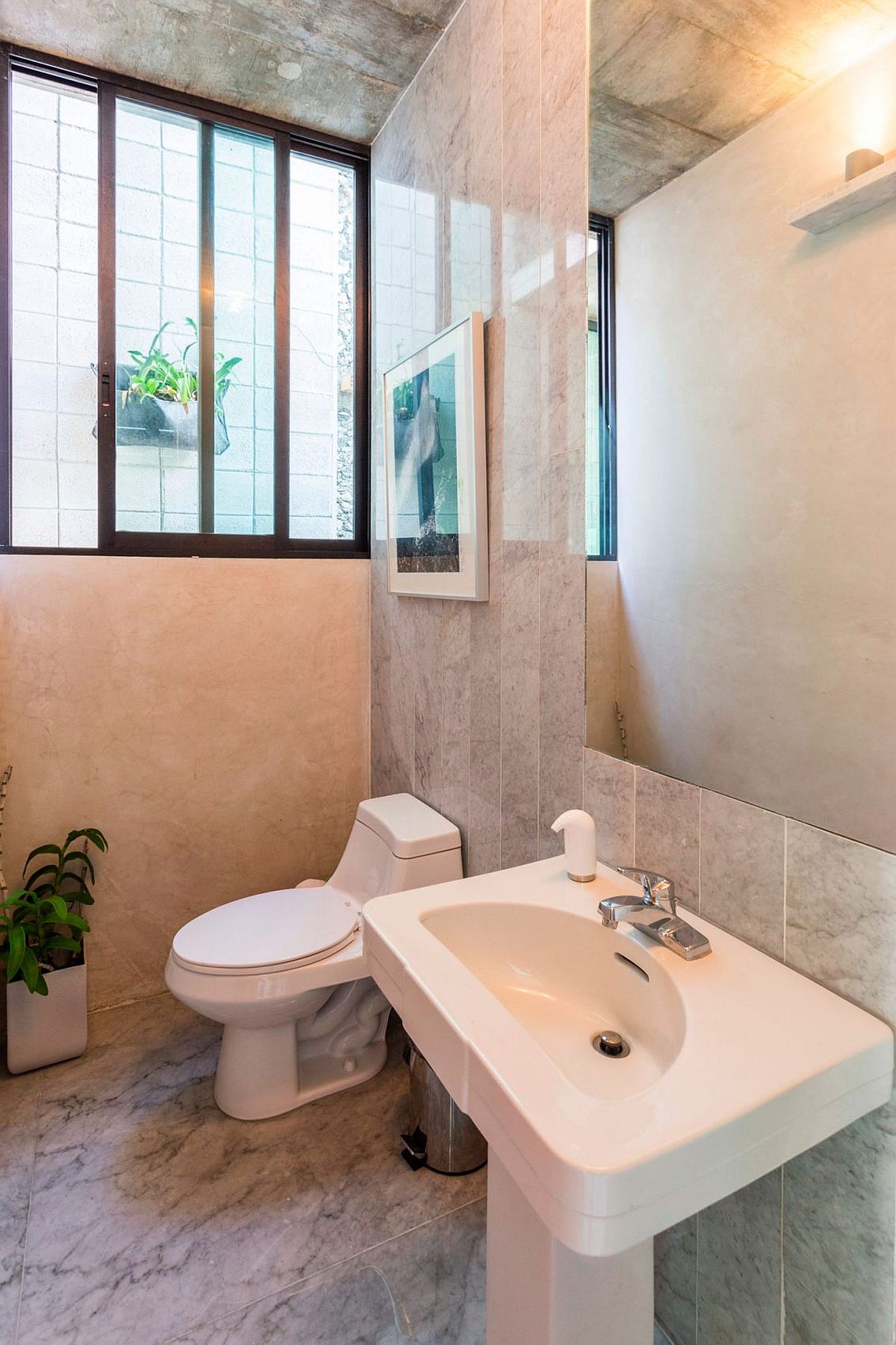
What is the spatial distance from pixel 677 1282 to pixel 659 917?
65 cm

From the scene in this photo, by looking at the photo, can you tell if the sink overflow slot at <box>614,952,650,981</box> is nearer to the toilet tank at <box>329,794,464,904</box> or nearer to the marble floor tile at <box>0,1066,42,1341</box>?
the toilet tank at <box>329,794,464,904</box>

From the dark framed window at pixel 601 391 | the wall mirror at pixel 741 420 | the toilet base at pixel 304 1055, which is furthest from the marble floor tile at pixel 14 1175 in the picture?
the dark framed window at pixel 601 391

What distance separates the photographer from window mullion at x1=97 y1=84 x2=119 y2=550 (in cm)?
203

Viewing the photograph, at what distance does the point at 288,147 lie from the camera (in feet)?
7.38

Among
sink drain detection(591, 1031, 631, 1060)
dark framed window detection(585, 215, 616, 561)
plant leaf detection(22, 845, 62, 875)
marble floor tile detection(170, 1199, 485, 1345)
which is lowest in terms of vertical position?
marble floor tile detection(170, 1199, 485, 1345)

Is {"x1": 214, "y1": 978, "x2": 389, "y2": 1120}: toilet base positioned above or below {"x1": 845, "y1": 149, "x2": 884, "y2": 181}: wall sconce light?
below

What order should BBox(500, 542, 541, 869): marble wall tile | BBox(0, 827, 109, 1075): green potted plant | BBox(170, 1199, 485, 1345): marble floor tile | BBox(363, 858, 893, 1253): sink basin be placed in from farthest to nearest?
BBox(0, 827, 109, 1075): green potted plant
BBox(500, 542, 541, 869): marble wall tile
BBox(170, 1199, 485, 1345): marble floor tile
BBox(363, 858, 893, 1253): sink basin

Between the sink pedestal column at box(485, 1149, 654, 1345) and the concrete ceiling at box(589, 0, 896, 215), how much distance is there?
1.41 m

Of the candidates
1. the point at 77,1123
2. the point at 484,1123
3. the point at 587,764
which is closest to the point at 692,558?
the point at 587,764

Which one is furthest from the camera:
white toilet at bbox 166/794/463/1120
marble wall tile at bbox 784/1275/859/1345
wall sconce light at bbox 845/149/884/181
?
white toilet at bbox 166/794/463/1120

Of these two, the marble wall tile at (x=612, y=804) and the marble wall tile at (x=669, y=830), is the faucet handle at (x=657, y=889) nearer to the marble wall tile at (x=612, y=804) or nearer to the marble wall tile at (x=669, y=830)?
the marble wall tile at (x=669, y=830)

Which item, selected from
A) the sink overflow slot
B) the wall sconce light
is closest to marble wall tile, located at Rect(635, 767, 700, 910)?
the sink overflow slot

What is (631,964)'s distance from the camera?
40.5 inches

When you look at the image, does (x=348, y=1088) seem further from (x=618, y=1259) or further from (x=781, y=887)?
(x=781, y=887)
